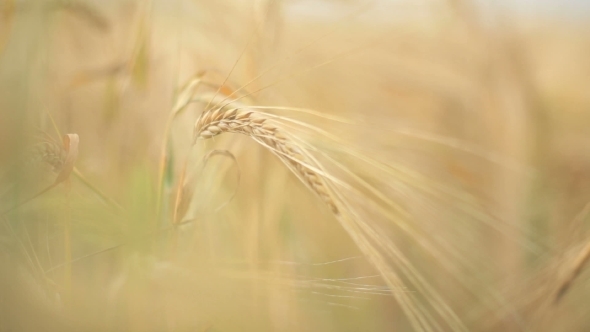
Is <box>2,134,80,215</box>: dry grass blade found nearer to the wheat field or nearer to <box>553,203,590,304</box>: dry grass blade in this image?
the wheat field

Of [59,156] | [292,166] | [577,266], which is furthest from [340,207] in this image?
[59,156]

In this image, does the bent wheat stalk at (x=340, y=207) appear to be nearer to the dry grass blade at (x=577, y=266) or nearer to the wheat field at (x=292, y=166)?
the wheat field at (x=292, y=166)

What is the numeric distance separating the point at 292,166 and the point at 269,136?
0.08 meters

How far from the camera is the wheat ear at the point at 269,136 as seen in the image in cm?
79

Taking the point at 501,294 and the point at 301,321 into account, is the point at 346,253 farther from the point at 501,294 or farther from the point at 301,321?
the point at 501,294

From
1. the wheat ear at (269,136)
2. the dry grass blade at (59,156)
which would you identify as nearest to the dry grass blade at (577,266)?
the wheat ear at (269,136)

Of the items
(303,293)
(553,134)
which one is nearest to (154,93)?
(303,293)

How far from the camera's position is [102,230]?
0.89 meters

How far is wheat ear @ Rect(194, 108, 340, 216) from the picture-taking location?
79 cm

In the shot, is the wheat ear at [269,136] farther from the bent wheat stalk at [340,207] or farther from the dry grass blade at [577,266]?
the dry grass blade at [577,266]

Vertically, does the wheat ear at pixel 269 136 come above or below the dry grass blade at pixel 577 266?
above

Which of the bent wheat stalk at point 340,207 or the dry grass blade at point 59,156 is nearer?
the bent wheat stalk at point 340,207

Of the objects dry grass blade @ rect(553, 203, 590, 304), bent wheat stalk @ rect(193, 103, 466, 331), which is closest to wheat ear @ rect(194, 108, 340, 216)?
bent wheat stalk @ rect(193, 103, 466, 331)

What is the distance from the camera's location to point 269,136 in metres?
0.81
